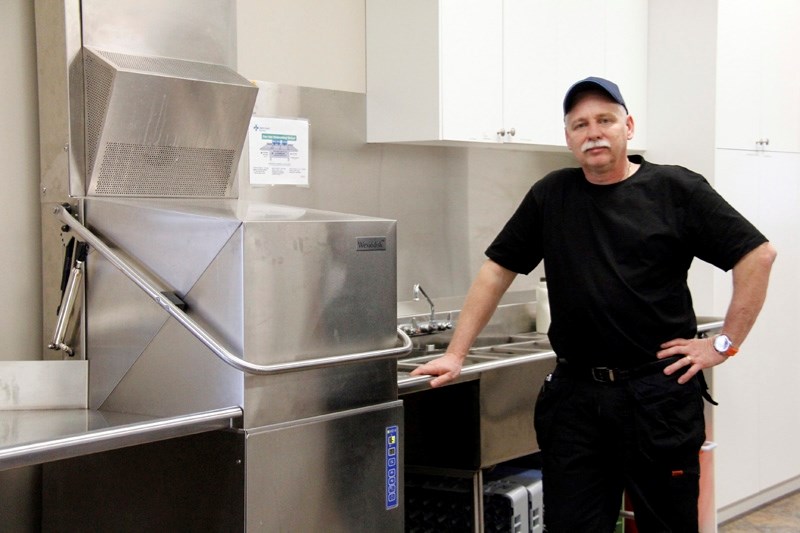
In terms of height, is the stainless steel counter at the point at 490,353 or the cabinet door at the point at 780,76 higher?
the cabinet door at the point at 780,76

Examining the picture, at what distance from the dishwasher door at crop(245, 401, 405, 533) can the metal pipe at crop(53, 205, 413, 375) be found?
0.15 m

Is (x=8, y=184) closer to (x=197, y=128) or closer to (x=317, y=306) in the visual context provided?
(x=197, y=128)

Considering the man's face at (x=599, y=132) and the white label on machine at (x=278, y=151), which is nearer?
the man's face at (x=599, y=132)

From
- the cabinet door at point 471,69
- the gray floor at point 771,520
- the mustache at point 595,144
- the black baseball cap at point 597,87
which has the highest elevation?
the cabinet door at point 471,69

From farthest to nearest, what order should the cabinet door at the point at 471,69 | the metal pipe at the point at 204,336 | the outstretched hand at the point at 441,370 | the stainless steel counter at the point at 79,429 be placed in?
the cabinet door at the point at 471,69, the outstretched hand at the point at 441,370, the metal pipe at the point at 204,336, the stainless steel counter at the point at 79,429

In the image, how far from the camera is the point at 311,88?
11.7 feet

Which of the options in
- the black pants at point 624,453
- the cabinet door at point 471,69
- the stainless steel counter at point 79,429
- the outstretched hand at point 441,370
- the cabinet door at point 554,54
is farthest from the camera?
the cabinet door at point 554,54

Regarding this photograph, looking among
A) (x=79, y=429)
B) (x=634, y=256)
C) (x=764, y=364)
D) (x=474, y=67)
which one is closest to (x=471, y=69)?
(x=474, y=67)

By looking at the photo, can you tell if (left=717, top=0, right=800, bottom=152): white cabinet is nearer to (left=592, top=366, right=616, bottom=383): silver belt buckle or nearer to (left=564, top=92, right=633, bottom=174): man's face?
(left=564, top=92, right=633, bottom=174): man's face

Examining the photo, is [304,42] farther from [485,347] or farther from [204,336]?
[204,336]

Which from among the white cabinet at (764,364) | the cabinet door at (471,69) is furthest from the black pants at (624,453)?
the white cabinet at (764,364)

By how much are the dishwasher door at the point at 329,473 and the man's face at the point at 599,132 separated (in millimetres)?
790

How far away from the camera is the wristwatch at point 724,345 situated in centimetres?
264

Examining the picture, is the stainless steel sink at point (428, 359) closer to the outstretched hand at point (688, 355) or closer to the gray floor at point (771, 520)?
the outstretched hand at point (688, 355)
